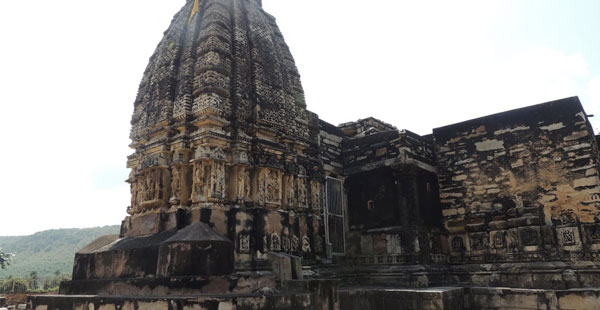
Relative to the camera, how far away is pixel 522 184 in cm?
1127

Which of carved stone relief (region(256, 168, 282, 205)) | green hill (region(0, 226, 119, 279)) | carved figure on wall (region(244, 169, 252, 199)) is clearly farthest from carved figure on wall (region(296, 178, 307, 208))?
green hill (region(0, 226, 119, 279))

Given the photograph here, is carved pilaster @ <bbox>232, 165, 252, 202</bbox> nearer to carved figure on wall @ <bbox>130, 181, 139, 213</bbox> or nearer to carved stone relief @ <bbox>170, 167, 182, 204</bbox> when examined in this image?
carved stone relief @ <bbox>170, 167, 182, 204</bbox>

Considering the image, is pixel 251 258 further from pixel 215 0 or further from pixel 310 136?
pixel 215 0

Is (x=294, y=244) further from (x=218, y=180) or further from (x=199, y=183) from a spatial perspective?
(x=199, y=183)

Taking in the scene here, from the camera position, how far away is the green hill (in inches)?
2554

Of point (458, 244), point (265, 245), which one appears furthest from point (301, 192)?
point (458, 244)

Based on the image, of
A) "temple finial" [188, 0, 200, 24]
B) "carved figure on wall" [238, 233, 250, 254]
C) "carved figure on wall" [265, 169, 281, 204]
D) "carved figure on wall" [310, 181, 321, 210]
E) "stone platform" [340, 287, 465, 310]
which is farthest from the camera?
"temple finial" [188, 0, 200, 24]

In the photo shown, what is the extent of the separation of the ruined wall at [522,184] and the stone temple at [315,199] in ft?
0.11

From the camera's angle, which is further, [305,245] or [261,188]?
[305,245]

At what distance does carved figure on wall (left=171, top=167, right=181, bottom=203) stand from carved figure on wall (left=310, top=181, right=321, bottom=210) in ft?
12.1

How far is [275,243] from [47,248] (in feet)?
292

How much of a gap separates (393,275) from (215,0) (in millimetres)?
9222

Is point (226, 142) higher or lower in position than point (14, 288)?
higher

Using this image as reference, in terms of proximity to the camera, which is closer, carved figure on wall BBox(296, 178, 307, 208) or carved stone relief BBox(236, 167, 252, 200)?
carved stone relief BBox(236, 167, 252, 200)
